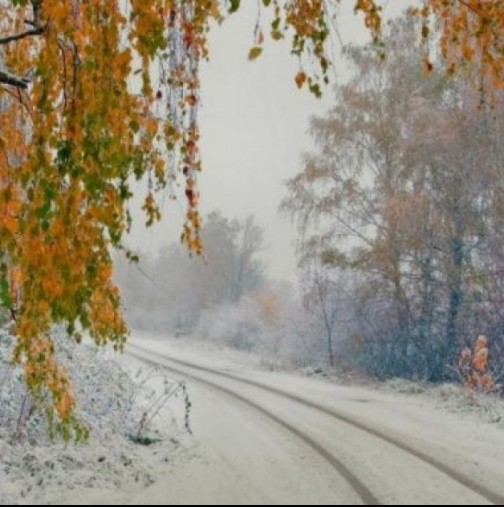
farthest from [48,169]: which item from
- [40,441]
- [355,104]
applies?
[355,104]

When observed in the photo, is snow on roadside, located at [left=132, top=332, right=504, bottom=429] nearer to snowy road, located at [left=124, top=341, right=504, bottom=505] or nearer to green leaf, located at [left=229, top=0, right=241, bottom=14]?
snowy road, located at [left=124, top=341, right=504, bottom=505]

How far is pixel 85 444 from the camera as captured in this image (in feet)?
26.9

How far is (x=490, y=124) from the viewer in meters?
17.7

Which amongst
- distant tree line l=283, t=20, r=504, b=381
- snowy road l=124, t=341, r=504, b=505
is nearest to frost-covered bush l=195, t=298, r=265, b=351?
distant tree line l=283, t=20, r=504, b=381

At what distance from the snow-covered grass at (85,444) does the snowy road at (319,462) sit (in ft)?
1.58

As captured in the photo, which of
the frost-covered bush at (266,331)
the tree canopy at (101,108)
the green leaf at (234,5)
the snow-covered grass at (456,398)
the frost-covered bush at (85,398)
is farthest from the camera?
the frost-covered bush at (266,331)

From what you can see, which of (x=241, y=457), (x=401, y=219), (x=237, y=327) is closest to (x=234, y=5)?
(x=241, y=457)

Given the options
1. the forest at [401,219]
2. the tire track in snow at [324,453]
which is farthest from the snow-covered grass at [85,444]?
the forest at [401,219]

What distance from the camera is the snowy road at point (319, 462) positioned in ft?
22.4

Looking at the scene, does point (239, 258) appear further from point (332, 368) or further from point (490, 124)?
point (490, 124)

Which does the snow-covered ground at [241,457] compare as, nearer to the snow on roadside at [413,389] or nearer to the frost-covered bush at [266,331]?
the snow on roadside at [413,389]

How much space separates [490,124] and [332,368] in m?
9.55

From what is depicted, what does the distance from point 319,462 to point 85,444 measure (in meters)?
2.74

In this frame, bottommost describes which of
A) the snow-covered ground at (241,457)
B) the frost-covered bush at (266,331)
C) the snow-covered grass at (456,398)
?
the snow-covered ground at (241,457)
